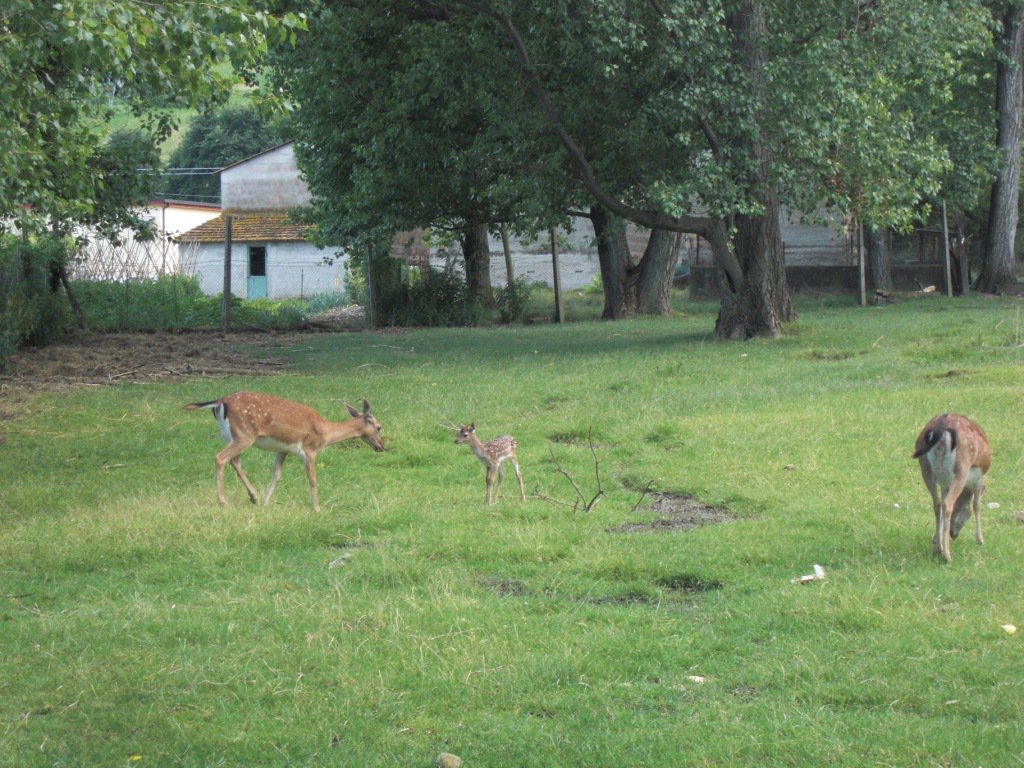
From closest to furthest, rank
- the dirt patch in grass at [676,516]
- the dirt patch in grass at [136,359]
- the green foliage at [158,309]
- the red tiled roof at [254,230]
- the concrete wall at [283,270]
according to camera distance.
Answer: the dirt patch in grass at [676,516] → the dirt patch in grass at [136,359] → the green foliage at [158,309] → the red tiled roof at [254,230] → the concrete wall at [283,270]

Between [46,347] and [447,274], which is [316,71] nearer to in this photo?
[46,347]

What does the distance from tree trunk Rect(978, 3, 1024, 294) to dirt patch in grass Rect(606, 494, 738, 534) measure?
23689 millimetres

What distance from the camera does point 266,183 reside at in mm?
54500

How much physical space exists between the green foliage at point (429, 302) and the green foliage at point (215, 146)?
1775 inches

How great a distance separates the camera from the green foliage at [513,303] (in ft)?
100

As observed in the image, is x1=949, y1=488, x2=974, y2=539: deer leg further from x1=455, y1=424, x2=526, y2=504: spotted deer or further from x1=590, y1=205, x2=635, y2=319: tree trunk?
x1=590, y1=205, x2=635, y2=319: tree trunk

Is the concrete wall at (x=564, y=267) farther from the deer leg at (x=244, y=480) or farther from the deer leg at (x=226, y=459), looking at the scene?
the deer leg at (x=226, y=459)

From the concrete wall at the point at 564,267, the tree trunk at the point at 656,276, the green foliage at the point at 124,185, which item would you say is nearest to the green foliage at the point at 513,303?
the tree trunk at the point at 656,276

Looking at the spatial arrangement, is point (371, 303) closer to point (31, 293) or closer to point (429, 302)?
point (429, 302)

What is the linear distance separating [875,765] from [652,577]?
277 cm

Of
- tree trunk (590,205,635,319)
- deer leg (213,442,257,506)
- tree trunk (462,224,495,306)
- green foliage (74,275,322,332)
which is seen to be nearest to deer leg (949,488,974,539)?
deer leg (213,442,257,506)

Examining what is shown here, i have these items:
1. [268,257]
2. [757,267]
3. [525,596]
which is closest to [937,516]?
[525,596]

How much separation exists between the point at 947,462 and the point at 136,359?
1541 cm

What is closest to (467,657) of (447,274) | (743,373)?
(743,373)
